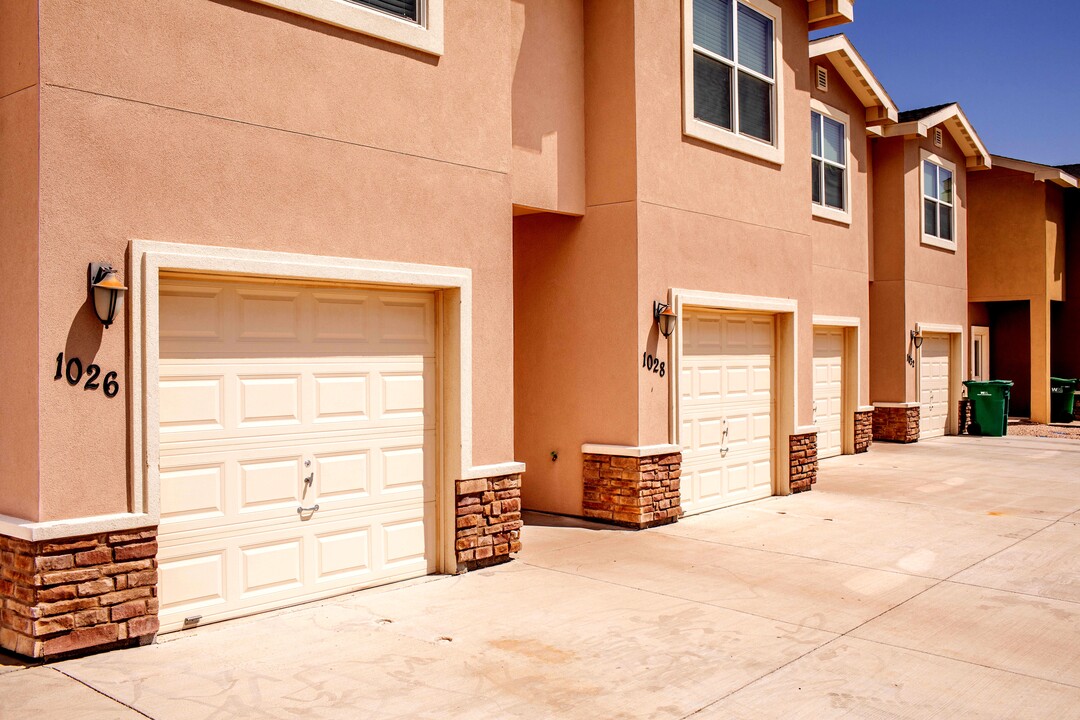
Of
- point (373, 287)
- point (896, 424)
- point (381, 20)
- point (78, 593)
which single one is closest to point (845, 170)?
point (896, 424)

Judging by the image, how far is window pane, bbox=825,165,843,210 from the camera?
16562mm

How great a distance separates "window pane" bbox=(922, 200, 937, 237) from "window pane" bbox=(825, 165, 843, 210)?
3.30 meters

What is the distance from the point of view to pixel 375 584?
7422mm

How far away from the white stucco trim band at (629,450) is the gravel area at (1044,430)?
1441cm

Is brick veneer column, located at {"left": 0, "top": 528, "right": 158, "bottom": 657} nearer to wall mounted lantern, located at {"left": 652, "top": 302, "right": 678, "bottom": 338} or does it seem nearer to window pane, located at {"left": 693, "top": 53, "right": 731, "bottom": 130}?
wall mounted lantern, located at {"left": 652, "top": 302, "right": 678, "bottom": 338}

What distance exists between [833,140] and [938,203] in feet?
15.0

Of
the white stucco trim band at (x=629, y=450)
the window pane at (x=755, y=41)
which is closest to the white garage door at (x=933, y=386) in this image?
the window pane at (x=755, y=41)

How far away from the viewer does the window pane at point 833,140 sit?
16547 mm

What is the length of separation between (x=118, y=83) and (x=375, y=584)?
13.8 ft

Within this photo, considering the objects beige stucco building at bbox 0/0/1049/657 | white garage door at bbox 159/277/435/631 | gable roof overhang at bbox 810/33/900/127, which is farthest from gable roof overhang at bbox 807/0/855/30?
white garage door at bbox 159/277/435/631

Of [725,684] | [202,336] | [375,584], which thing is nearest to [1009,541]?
[725,684]

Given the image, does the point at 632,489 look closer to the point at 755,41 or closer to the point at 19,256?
the point at 755,41

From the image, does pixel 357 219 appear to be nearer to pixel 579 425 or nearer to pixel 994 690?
pixel 579 425

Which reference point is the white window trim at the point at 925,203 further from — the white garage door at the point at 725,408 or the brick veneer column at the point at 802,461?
the white garage door at the point at 725,408
